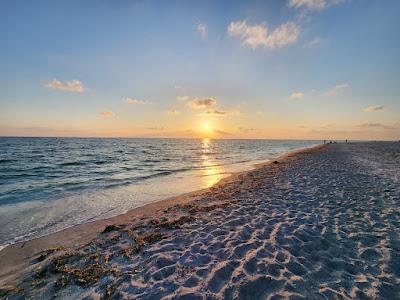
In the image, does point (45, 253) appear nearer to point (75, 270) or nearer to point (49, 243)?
point (49, 243)

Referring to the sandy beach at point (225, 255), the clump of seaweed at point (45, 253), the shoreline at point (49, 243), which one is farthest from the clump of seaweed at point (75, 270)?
the shoreline at point (49, 243)

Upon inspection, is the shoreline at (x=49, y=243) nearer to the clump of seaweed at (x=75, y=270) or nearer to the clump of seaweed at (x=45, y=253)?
the clump of seaweed at (x=45, y=253)

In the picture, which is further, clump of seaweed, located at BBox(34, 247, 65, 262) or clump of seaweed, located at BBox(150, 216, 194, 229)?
clump of seaweed, located at BBox(150, 216, 194, 229)

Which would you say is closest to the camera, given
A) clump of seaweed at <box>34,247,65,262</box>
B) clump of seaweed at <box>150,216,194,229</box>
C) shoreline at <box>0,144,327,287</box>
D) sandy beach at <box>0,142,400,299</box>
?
sandy beach at <box>0,142,400,299</box>

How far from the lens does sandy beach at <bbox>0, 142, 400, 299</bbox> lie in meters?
4.07

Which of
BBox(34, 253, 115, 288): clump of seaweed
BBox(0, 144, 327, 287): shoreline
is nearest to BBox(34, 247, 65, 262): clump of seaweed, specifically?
BBox(0, 144, 327, 287): shoreline

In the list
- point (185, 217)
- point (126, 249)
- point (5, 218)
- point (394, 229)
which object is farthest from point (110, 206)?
point (394, 229)

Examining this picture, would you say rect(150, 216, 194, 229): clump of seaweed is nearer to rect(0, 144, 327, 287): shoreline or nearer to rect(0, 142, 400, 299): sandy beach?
rect(0, 142, 400, 299): sandy beach

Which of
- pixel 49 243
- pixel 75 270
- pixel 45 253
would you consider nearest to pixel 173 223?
pixel 75 270

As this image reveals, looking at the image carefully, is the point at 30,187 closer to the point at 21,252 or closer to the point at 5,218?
the point at 5,218

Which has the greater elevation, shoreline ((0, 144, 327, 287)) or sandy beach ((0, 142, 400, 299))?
sandy beach ((0, 142, 400, 299))

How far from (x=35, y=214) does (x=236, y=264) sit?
9746 millimetres

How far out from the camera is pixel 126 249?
576cm

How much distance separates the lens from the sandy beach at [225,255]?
407cm
